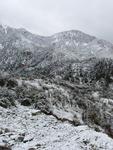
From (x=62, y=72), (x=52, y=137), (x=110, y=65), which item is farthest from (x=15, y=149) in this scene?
(x=110, y=65)

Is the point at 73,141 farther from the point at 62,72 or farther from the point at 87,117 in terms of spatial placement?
the point at 62,72

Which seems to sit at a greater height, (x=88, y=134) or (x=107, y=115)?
(x=88, y=134)

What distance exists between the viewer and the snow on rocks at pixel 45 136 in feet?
59.9

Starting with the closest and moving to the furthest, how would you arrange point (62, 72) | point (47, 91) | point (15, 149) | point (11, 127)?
point (15, 149) → point (11, 127) → point (47, 91) → point (62, 72)

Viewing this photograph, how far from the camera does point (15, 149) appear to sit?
18.8 meters

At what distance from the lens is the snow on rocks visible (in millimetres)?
18266

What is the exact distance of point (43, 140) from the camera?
65.2 feet

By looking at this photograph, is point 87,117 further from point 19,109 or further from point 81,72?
point 81,72

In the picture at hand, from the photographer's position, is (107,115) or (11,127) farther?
(107,115)

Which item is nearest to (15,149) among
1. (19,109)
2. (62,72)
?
(19,109)

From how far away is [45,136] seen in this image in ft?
68.6

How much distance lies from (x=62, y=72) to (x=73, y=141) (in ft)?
548

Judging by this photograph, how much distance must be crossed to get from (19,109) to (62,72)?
154557mm

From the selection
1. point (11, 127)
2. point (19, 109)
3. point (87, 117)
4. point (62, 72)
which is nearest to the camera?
point (11, 127)
